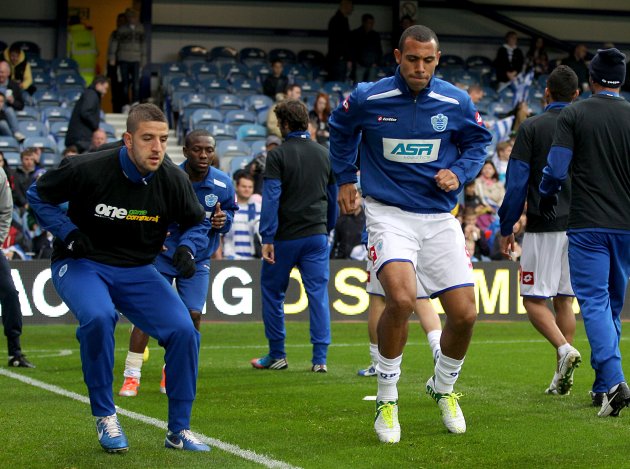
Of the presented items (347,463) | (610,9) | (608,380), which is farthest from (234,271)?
(610,9)

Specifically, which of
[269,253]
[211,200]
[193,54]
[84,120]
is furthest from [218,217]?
[193,54]

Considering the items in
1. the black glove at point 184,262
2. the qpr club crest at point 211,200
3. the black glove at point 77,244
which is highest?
the black glove at point 77,244

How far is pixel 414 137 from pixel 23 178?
11.0 metres

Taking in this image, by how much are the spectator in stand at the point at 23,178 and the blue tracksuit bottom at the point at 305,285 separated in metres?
6.89

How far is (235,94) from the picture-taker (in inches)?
936

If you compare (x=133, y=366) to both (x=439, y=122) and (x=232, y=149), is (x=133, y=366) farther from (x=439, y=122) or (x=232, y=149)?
(x=232, y=149)

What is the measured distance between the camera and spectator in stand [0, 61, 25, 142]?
19500 mm

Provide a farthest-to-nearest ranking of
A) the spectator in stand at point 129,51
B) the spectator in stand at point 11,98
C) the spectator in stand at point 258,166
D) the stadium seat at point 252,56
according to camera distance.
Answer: the stadium seat at point 252,56, the spectator in stand at point 129,51, the spectator in stand at point 11,98, the spectator in stand at point 258,166

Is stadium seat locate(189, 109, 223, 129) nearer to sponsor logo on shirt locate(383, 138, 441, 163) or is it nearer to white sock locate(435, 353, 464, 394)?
sponsor logo on shirt locate(383, 138, 441, 163)

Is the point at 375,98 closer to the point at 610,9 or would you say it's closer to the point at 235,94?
the point at 235,94

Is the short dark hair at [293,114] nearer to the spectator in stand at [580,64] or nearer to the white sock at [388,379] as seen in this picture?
the white sock at [388,379]

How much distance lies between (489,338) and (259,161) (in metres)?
5.01

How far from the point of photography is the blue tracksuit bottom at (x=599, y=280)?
7.75 meters

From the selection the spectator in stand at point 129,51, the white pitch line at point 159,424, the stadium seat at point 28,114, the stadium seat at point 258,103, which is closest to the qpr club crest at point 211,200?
the white pitch line at point 159,424
